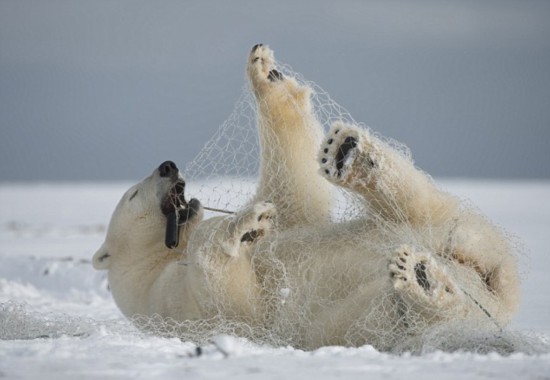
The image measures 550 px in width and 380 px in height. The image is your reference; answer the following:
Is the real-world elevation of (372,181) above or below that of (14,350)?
above

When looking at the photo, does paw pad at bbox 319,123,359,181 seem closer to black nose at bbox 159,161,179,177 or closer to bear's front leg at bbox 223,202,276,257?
bear's front leg at bbox 223,202,276,257

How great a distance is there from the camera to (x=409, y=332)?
3.86 metres

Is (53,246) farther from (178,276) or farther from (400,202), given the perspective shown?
(400,202)

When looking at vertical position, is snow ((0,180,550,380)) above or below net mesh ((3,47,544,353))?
below

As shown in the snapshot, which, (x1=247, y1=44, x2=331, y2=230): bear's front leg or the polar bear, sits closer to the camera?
the polar bear

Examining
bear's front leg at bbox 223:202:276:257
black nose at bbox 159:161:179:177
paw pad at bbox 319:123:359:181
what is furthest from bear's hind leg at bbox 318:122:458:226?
black nose at bbox 159:161:179:177

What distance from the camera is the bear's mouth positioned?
16.6 ft

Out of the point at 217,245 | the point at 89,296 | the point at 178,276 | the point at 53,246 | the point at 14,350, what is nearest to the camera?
the point at 14,350

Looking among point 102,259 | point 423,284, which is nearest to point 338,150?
point 423,284

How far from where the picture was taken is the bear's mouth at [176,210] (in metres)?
5.06

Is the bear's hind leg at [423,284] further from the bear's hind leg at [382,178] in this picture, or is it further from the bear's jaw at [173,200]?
the bear's jaw at [173,200]

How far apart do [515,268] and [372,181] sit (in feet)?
2.65

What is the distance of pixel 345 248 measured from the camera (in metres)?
4.50

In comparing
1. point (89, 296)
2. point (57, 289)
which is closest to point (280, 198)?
point (89, 296)
